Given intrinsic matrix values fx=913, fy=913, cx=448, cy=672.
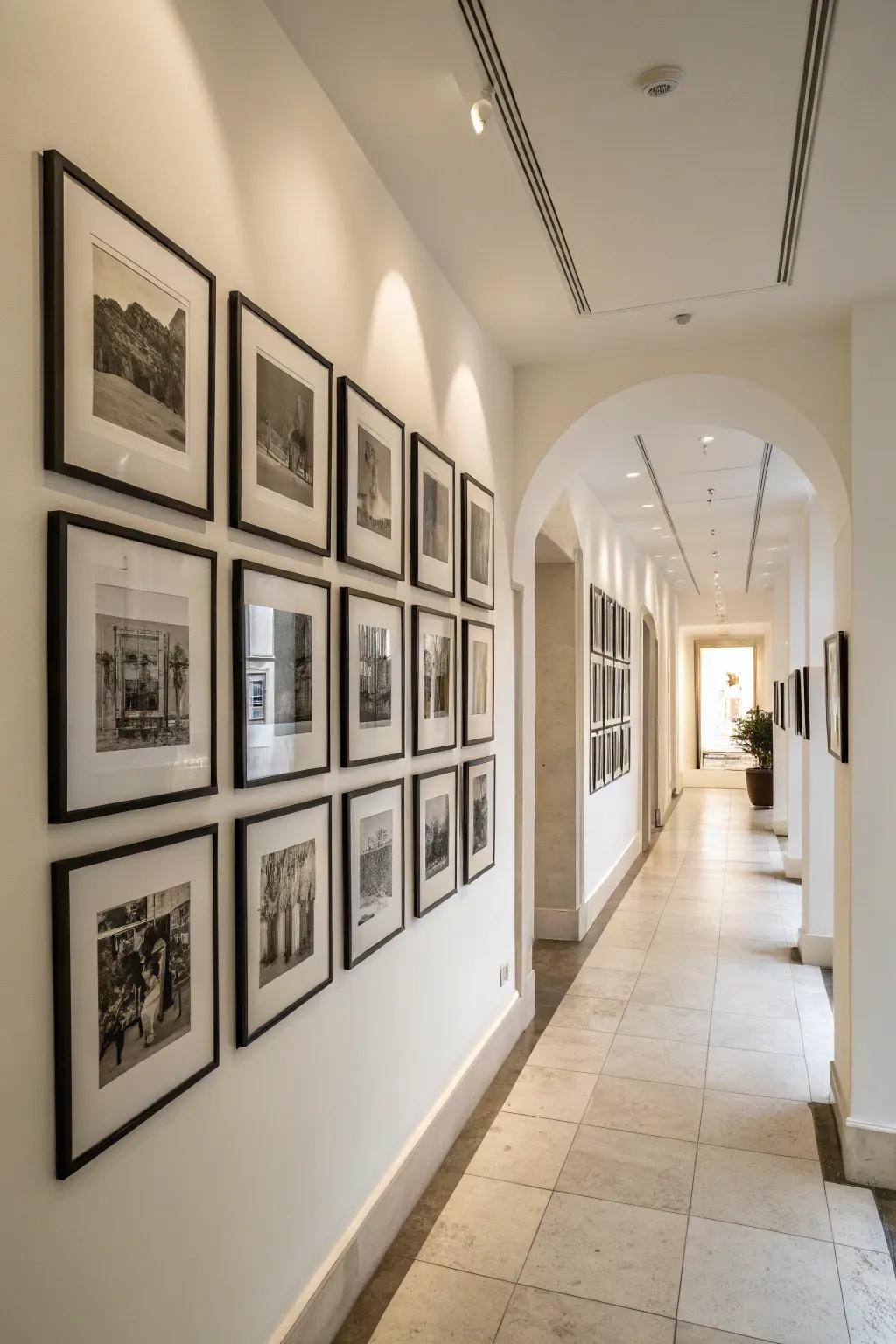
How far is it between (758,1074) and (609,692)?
4463 millimetres

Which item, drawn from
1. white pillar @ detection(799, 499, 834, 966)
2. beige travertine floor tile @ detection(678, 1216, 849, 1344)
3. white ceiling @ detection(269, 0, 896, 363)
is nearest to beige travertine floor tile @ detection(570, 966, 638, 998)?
white pillar @ detection(799, 499, 834, 966)

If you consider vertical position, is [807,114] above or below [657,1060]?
above

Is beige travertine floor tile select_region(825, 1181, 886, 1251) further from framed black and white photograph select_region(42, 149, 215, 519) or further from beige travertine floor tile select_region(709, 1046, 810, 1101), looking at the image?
framed black and white photograph select_region(42, 149, 215, 519)

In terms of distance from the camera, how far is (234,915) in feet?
6.57

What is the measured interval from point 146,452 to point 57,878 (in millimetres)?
769

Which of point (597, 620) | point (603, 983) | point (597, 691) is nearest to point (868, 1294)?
point (603, 983)

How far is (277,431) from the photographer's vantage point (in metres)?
2.19

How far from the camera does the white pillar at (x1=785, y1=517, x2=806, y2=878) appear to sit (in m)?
8.05

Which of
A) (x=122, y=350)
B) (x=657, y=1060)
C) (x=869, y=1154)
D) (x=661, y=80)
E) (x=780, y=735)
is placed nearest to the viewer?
(x=122, y=350)

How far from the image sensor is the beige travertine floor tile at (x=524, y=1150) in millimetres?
3389

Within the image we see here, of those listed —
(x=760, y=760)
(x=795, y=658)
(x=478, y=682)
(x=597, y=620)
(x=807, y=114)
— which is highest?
(x=807, y=114)

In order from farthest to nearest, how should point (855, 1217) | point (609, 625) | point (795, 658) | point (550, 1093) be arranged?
point (609, 625)
point (795, 658)
point (550, 1093)
point (855, 1217)

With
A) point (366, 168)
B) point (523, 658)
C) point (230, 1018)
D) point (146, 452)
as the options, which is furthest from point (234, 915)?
point (523, 658)

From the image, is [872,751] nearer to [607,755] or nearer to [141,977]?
[141,977]
